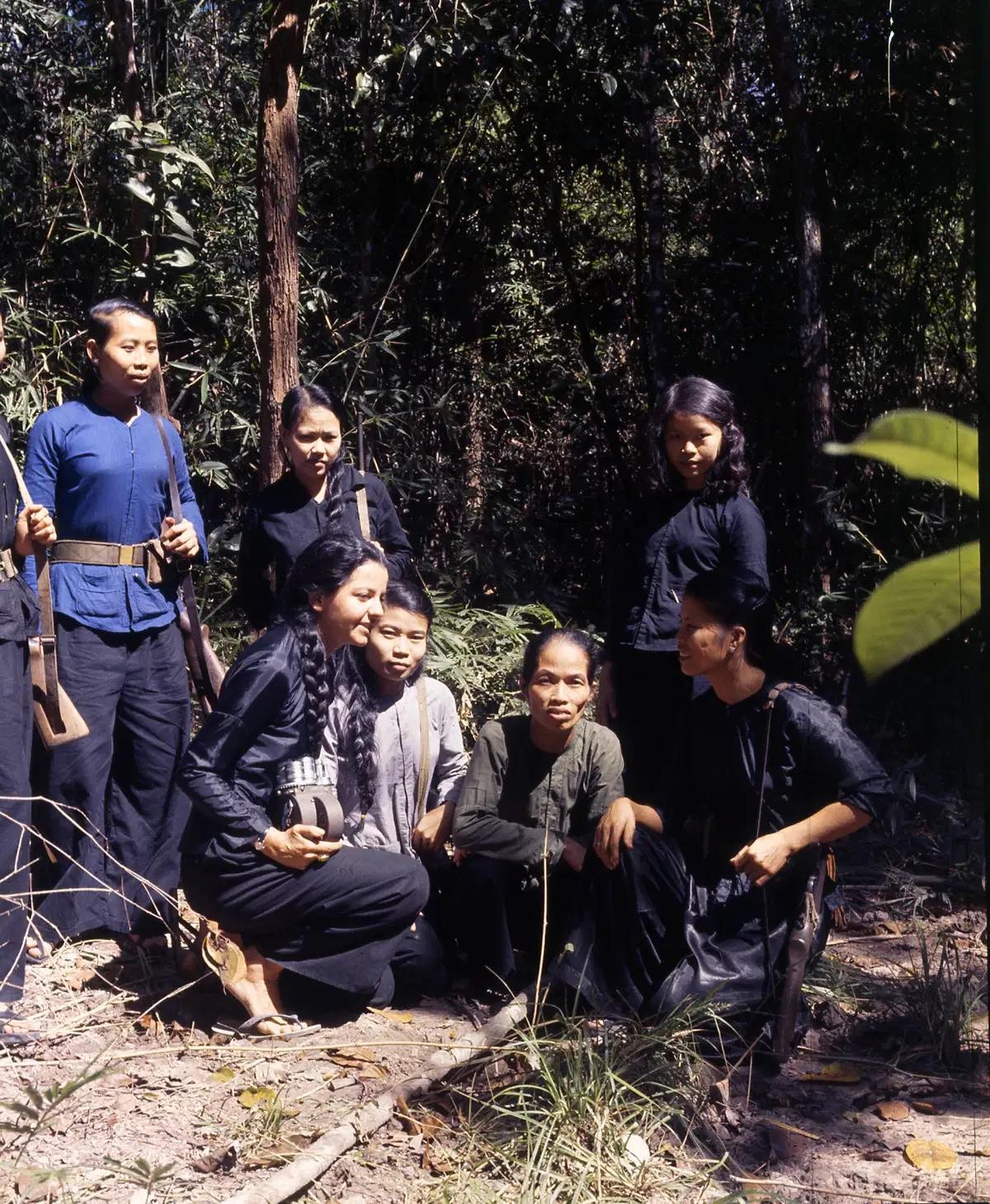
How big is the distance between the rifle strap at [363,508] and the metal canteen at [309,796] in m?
0.83

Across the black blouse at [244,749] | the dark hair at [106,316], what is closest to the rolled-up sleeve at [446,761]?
the black blouse at [244,749]

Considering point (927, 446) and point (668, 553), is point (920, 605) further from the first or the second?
point (668, 553)

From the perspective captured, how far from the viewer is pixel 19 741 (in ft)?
10.6

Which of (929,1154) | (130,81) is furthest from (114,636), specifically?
(130,81)

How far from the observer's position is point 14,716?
3191 millimetres

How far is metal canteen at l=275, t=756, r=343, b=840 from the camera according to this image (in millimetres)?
3111

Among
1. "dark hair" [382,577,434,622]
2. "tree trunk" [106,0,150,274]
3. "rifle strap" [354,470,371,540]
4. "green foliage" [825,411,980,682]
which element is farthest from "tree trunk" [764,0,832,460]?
"tree trunk" [106,0,150,274]

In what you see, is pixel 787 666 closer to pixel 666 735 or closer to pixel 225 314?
pixel 666 735

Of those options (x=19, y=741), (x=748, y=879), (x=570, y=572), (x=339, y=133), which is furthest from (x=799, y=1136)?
(x=339, y=133)

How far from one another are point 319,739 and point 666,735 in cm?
99

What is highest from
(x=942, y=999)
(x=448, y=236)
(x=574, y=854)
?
(x=448, y=236)

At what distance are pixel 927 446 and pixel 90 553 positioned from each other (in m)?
2.91

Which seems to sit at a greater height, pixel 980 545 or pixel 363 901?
pixel 980 545

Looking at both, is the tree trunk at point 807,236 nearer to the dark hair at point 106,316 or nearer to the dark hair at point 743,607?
the dark hair at point 743,607
